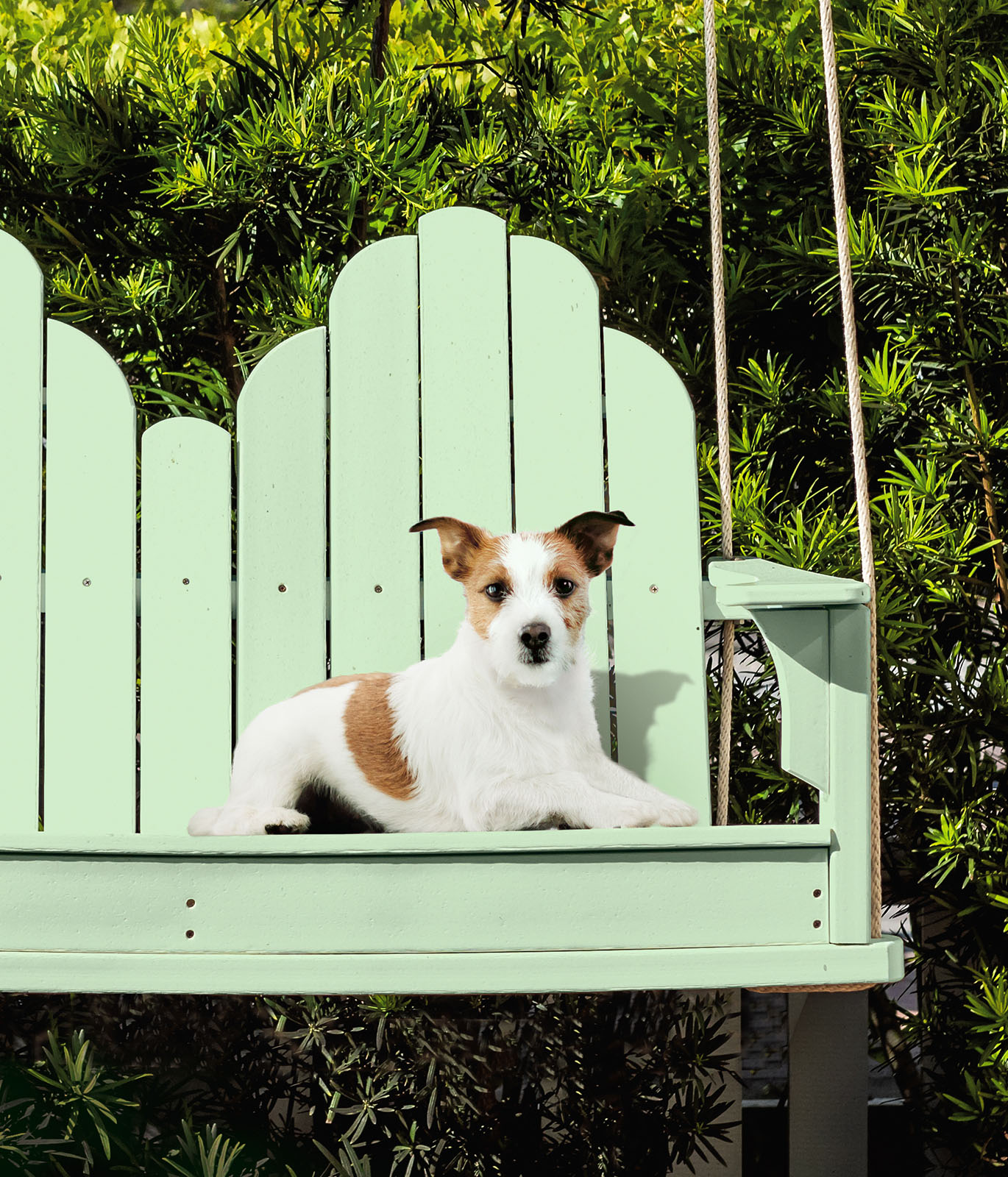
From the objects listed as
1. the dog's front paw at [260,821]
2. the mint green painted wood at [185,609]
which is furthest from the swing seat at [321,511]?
the dog's front paw at [260,821]

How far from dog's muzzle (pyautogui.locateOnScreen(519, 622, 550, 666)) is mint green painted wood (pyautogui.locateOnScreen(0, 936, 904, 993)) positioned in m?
0.27

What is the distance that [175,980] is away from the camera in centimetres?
94

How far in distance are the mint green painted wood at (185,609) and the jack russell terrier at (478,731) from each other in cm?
7

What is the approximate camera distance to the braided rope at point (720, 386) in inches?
45.6

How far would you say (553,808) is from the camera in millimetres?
1070

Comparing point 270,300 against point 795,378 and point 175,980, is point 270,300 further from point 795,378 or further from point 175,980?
point 175,980

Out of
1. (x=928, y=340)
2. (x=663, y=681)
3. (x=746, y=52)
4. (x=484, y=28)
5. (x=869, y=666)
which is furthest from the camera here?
(x=484, y=28)

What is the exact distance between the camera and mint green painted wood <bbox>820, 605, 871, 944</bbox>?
0.93m

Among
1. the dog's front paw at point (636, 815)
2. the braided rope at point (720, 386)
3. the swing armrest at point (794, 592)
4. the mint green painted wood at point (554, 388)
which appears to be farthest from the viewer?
the mint green painted wood at point (554, 388)

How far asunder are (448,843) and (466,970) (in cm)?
10

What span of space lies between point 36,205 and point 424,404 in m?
0.63

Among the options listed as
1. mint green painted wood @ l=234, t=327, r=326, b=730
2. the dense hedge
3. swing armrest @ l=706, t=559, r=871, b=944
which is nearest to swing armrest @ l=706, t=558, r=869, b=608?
swing armrest @ l=706, t=559, r=871, b=944

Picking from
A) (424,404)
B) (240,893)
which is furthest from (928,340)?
(240,893)

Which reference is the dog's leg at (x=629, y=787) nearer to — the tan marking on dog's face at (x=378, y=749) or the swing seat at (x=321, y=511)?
the swing seat at (x=321, y=511)
